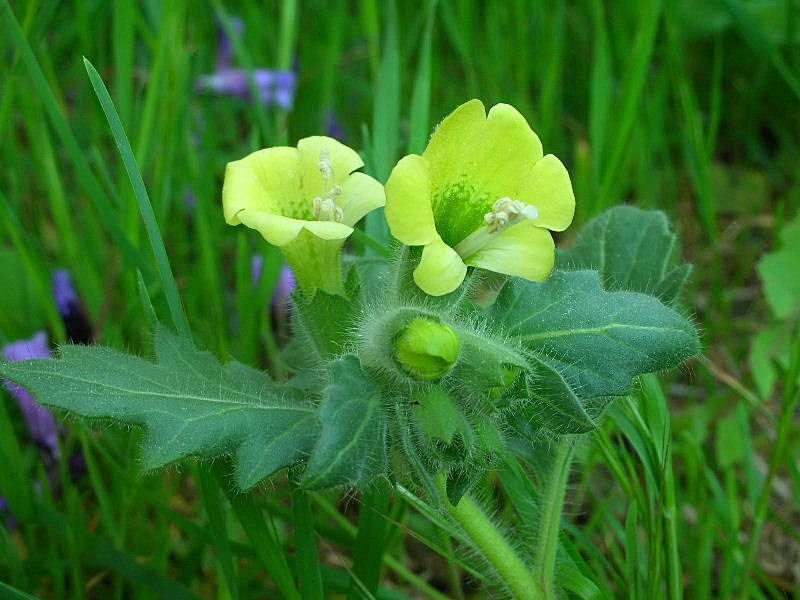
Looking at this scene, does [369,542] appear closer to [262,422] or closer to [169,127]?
[262,422]

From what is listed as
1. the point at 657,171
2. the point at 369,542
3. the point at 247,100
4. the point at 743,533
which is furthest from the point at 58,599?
the point at 657,171

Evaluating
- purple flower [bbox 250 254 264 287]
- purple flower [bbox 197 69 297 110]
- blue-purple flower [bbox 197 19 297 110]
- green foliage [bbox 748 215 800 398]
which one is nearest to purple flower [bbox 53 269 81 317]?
purple flower [bbox 250 254 264 287]

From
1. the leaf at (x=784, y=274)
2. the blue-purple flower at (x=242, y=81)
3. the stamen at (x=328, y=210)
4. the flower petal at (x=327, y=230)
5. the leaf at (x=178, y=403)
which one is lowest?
A: the leaf at (x=784, y=274)

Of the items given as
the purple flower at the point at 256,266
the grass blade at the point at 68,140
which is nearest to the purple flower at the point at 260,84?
the purple flower at the point at 256,266

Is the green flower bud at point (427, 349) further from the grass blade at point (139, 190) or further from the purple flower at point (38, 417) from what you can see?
the purple flower at point (38, 417)

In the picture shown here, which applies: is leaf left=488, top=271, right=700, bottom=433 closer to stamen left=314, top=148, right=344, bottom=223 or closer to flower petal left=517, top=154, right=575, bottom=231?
flower petal left=517, top=154, right=575, bottom=231

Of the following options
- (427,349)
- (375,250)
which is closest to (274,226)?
(427,349)

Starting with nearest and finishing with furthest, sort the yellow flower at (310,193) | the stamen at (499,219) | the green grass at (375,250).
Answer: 1. the stamen at (499,219)
2. the yellow flower at (310,193)
3. the green grass at (375,250)
